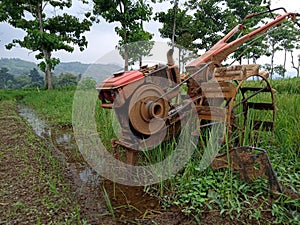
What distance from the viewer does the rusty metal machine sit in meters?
1.68

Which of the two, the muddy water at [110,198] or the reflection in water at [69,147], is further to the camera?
the reflection in water at [69,147]

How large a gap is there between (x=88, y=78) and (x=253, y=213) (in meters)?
1.77

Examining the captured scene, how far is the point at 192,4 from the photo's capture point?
55.8ft

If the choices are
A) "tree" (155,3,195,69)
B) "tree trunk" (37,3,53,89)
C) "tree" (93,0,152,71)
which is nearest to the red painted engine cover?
"tree" (93,0,152,71)

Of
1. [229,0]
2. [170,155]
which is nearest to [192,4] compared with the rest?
[229,0]

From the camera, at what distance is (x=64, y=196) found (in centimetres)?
167

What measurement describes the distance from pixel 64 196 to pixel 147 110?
879 mm

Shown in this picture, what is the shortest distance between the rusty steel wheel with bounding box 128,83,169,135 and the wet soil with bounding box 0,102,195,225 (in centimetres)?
50

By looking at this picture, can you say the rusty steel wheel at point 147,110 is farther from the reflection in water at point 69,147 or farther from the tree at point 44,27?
the tree at point 44,27

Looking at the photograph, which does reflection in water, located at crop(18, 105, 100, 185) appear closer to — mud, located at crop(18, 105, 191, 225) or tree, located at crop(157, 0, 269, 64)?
mud, located at crop(18, 105, 191, 225)

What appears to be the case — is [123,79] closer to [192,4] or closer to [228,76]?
[228,76]

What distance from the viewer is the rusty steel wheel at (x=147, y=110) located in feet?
5.52

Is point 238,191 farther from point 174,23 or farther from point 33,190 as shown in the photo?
point 174,23

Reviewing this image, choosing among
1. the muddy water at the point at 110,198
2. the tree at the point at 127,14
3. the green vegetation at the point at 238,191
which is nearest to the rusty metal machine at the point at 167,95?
the green vegetation at the point at 238,191
